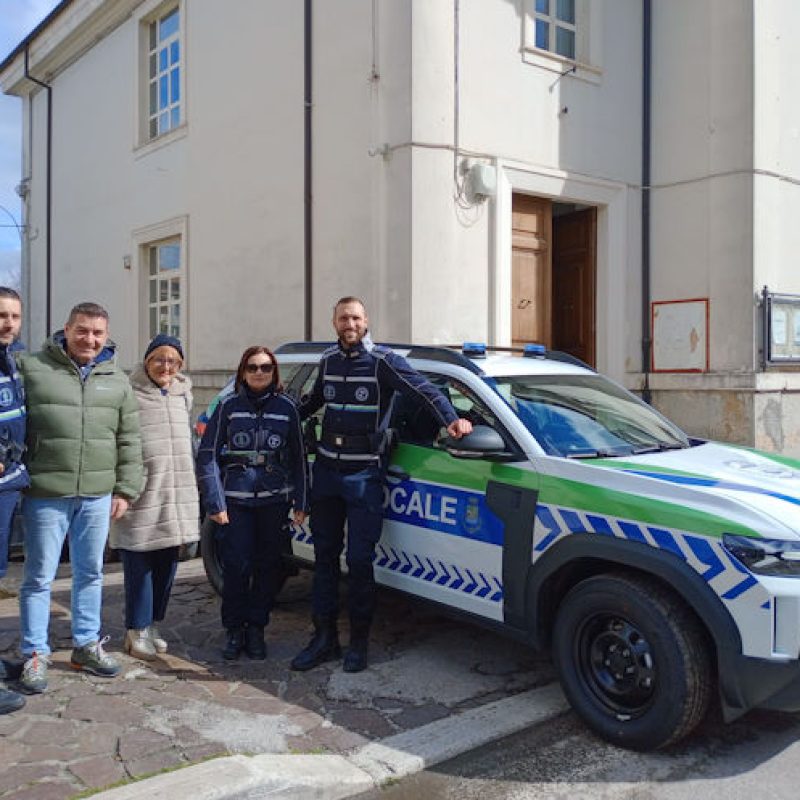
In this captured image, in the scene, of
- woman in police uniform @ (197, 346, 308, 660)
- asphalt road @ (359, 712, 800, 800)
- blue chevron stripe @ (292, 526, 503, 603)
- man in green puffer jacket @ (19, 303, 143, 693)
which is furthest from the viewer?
woman in police uniform @ (197, 346, 308, 660)

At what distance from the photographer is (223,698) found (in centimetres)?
408

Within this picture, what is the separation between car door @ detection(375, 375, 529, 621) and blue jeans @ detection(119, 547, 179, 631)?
1168mm

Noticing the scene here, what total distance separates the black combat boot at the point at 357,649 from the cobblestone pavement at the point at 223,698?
0.04m

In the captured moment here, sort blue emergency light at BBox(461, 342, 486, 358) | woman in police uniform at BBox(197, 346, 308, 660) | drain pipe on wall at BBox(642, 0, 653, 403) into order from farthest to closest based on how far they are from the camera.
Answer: drain pipe on wall at BBox(642, 0, 653, 403) < blue emergency light at BBox(461, 342, 486, 358) < woman in police uniform at BBox(197, 346, 308, 660)

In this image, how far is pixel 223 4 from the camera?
1147cm

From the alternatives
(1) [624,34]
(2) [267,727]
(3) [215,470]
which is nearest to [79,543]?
(3) [215,470]

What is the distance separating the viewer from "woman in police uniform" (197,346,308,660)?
449cm

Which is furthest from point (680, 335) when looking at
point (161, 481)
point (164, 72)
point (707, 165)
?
point (164, 72)

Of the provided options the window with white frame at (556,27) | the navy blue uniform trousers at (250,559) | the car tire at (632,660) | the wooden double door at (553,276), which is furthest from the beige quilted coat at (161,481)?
the window with white frame at (556,27)

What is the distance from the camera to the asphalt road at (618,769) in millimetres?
3260

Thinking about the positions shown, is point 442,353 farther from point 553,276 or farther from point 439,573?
point 553,276

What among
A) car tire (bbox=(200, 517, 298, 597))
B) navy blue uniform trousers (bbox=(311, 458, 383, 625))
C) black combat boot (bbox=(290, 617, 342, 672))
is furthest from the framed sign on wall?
black combat boot (bbox=(290, 617, 342, 672))

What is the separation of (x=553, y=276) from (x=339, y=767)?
905cm

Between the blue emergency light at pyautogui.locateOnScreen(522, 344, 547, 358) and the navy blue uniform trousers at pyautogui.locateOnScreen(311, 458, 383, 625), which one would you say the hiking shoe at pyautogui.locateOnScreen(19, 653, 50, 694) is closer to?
the navy blue uniform trousers at pyautogui.locateOnScreen(311, 458, 383, 625)
